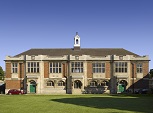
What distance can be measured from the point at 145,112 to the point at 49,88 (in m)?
37.0

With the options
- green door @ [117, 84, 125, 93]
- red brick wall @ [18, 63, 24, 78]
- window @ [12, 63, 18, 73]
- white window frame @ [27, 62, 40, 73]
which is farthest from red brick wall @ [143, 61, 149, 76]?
window @ [12, 63, 18, 73]

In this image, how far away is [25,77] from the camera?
2159 inches

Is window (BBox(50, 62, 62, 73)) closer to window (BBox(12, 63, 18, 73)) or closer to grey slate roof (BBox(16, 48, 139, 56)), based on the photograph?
grey slate roof (BBox(16, 48, 139, 56))

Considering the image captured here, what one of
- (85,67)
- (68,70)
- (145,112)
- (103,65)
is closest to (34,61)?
(68,70)

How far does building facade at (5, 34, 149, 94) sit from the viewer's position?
54031 mm

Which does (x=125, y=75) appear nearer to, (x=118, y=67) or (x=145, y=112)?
(x=118, y=67)

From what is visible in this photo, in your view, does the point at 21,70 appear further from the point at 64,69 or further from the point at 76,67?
Result: the point at 76,67

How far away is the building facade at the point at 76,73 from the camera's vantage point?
5403cm

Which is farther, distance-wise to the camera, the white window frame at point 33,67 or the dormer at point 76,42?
the dormer at point 76,42

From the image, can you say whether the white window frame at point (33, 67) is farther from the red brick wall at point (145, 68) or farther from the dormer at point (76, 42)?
the red brick wall at point (145, 68)

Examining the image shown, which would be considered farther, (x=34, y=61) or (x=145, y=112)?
(x=34, y=61)

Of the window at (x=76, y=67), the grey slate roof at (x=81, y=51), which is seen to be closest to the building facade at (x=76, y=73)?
the window at (x=76, y=67)

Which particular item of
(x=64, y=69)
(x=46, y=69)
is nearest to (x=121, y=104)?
(x=64, y=69)

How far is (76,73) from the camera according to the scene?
179 feet
